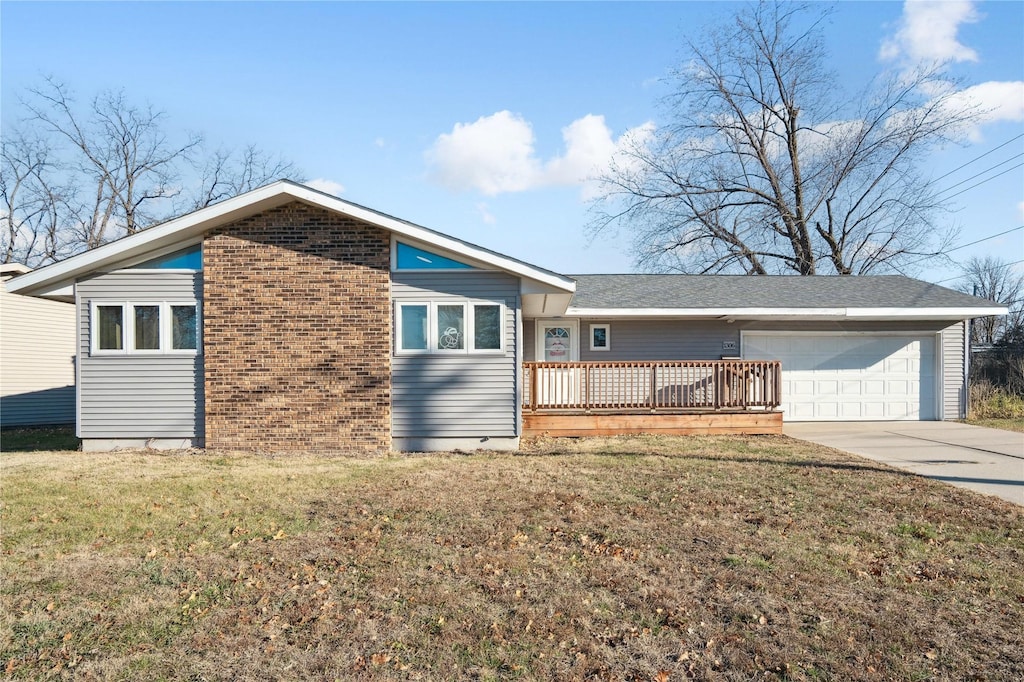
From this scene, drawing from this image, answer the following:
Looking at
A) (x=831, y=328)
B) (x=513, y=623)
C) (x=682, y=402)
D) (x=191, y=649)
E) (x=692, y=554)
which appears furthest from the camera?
(x=831, y=328)

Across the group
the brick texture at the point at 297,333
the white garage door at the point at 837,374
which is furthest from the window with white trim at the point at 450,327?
the white garage door at the point at 837,374

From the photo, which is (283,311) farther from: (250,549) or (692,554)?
(692,554)

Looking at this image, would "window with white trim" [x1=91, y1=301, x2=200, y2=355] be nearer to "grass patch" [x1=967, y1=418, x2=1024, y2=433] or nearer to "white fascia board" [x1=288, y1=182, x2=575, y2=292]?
"white fascia board" [x1=288, y1=182, x2=575, y2=292]

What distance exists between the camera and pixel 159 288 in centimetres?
1027

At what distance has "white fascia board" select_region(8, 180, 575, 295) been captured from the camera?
9578mm

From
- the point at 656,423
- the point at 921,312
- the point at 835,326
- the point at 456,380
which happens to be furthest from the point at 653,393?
the point at 921,312

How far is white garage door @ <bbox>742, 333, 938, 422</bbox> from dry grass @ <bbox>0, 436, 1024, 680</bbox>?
6.60 m

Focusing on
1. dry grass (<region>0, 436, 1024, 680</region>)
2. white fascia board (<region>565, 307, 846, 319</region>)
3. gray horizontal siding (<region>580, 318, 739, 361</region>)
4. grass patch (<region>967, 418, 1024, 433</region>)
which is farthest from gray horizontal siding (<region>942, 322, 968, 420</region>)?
dry grass (<region>0, 436, 1024, 680</region>)

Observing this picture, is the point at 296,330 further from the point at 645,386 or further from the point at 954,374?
the point at 954,374

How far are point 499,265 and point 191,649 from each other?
23.9 feet

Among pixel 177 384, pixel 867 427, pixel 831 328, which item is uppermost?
pixel 831 328

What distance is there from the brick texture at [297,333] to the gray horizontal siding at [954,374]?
502 inches

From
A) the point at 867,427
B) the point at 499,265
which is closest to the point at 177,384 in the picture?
the point at 499,265

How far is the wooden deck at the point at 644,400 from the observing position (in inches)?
473
